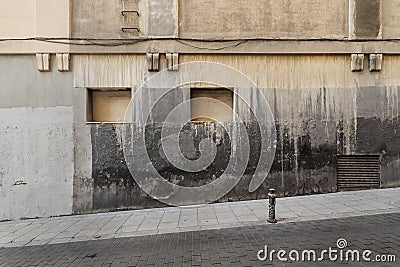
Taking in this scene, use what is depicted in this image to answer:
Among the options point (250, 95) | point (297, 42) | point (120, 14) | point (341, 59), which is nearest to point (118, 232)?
point (250, 95)

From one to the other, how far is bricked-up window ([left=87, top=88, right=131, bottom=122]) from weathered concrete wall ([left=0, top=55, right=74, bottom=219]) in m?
0.69

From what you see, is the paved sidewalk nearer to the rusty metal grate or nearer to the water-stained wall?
the rusty metal grate

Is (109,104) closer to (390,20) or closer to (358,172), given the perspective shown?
(358,172)

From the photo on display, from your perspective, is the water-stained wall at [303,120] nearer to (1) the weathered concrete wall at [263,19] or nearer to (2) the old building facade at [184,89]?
(2) the old building facade at [184,89]

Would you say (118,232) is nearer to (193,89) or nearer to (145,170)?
(145,170)

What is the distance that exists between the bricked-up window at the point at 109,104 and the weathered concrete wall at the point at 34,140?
2.25ft

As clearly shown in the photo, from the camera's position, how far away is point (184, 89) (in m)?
8.76

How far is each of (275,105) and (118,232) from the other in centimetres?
549

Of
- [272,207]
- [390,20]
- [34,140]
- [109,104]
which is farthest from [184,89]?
[390,20]

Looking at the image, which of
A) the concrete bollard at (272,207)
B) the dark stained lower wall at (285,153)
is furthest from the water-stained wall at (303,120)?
the concrete bollard at (272,207)

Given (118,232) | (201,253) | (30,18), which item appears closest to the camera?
(201,253)

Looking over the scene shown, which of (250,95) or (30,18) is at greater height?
(30,18)

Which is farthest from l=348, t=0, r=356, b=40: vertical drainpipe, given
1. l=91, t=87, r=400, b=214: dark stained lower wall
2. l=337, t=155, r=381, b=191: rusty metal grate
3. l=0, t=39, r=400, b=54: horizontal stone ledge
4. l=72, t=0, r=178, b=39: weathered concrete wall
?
l=72, t=0, r=178, b=39: weathered concrete wall

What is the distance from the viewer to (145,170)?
870cm
